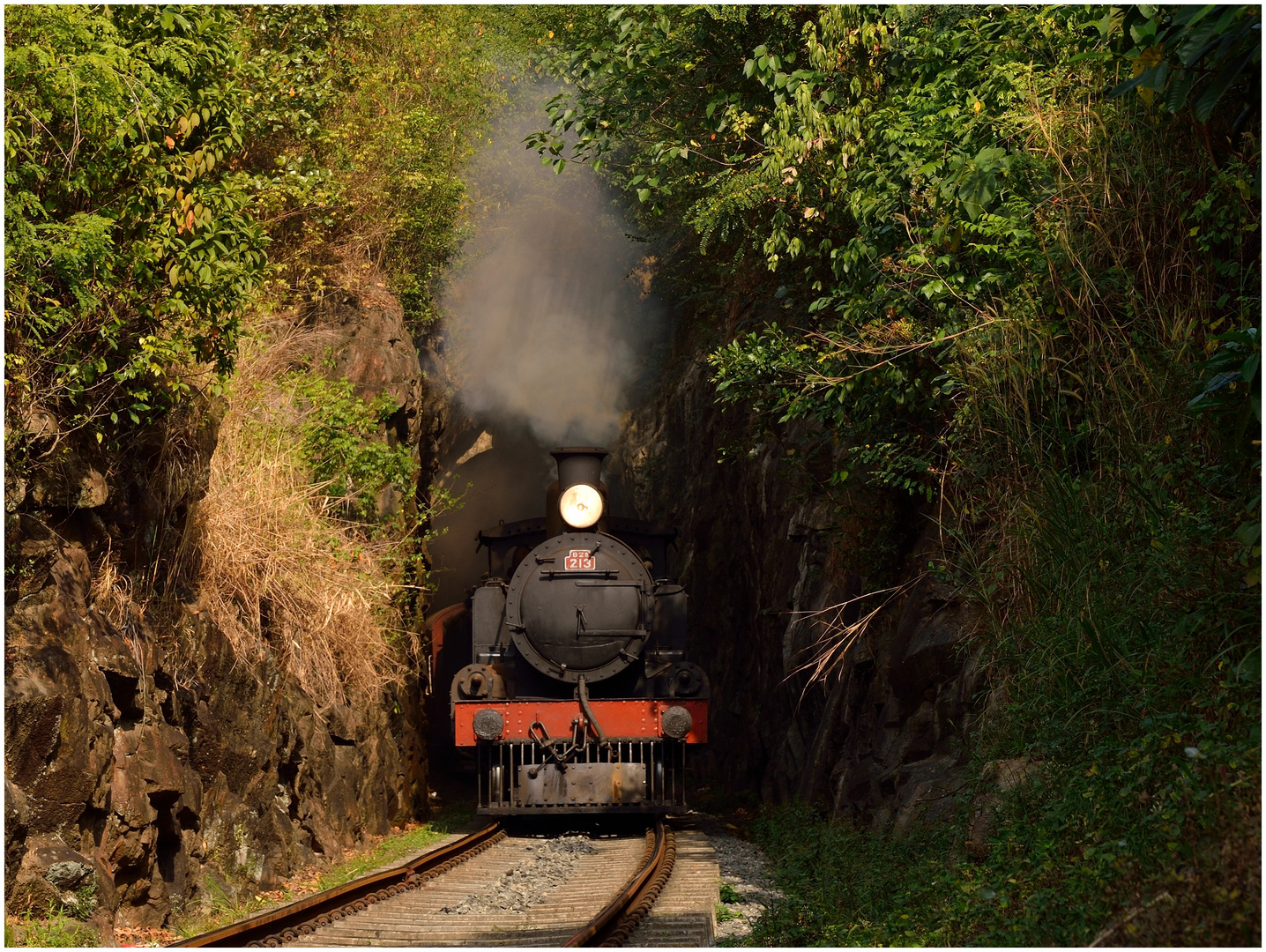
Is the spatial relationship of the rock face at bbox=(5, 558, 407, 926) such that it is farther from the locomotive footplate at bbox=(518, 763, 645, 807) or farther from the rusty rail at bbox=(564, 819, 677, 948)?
the rusty rail at bbox=(564, 819, 677, 948)

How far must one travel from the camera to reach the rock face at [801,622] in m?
8.43

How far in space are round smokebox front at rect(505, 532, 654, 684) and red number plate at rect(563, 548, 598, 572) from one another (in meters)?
0.01

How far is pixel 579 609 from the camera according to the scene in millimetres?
12633

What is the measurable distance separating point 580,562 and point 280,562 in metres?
3.59

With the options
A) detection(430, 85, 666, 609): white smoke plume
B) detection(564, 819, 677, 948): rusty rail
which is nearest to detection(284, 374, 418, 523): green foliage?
detection(564, 819, 677, 948): rusty rail

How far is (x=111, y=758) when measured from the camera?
6.66 meters

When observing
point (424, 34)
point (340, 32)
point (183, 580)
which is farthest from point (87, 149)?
point (424, 34)

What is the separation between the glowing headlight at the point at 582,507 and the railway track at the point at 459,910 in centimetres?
411

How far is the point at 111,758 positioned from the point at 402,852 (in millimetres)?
4912

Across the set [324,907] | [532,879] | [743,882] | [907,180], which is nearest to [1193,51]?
[907,180]

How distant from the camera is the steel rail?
617cm

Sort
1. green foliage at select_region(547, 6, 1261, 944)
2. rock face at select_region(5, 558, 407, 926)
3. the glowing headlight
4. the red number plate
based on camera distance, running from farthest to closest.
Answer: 1. the glowing headlight
2. the red number plate
3. rock face at select_region(5, 558, 407, 926)
4. green foliage at select_region(547, 6, 1261, 944)

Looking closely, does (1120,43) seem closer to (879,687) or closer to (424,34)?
(879,687)

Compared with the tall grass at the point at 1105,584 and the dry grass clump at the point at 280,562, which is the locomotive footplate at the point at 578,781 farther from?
the tall grass at the point at 1105,584
